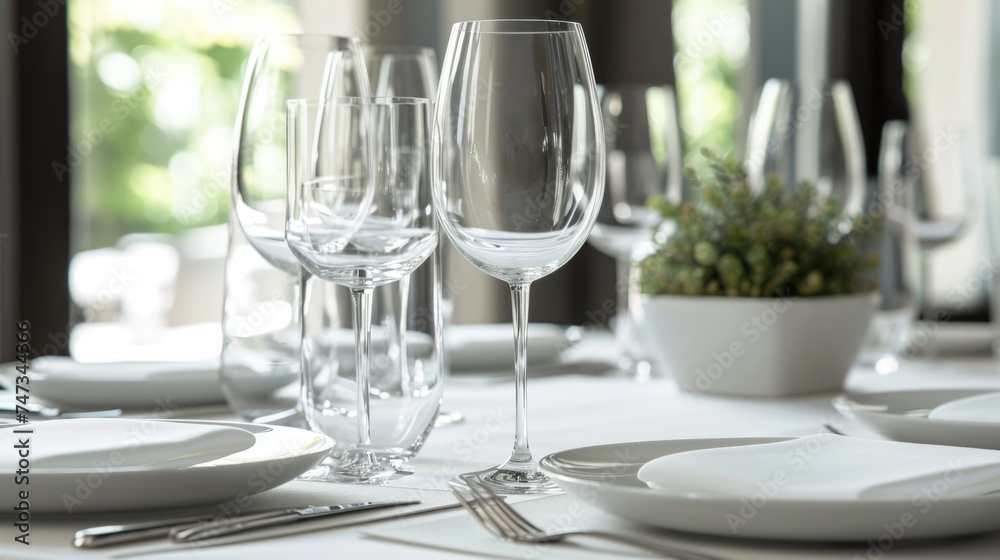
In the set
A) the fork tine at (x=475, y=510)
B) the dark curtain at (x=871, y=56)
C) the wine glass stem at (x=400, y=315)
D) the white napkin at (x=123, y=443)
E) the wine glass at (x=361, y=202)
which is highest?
the dark curtain at (x=871, y=56)

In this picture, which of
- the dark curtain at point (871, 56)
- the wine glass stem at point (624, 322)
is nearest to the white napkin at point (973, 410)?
the wine glass stem at point (624, 322)

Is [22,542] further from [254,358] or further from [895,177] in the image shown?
[895,177]

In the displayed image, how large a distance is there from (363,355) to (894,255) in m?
1.08

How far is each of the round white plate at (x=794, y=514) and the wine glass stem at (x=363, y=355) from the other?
0.23 meters

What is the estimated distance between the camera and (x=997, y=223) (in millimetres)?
1653

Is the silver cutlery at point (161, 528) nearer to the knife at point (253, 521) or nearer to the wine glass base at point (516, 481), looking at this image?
the knife at point (253, 521)

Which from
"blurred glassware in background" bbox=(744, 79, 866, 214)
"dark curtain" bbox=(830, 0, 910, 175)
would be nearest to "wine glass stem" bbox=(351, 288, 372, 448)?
"blurred glassware in background" bbox=(744, 79, 866, 214)

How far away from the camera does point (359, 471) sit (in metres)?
0.76

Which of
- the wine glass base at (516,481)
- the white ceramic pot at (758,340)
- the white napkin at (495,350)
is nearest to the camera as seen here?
the wine glass base at (516,481)

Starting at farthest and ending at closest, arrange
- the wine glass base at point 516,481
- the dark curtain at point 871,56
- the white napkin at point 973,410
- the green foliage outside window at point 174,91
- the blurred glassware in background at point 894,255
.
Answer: the green foliage outside window at point 174,91
the dark curtain at point 871,56
the blurred glassware in background at point 894,255
the white napkin at point 973,410
the wine glass base at point 516,481

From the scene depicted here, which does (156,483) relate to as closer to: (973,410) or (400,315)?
(400,315)

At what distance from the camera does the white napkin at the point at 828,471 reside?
1.82ft

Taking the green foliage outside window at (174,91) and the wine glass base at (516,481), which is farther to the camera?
the green foliage outside window at (174,91)

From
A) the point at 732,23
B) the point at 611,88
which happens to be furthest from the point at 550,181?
the point at 732,23
